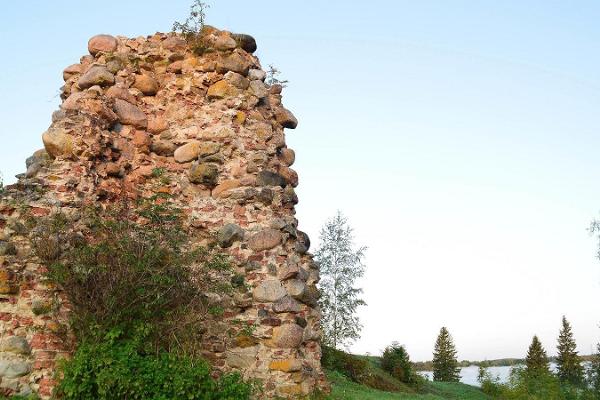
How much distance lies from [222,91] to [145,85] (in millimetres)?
1275

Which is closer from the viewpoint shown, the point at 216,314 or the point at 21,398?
the point at 21,398

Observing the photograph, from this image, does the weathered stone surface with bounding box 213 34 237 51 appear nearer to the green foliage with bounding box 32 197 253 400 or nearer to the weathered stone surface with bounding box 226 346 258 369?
the green foliage with bounding box 32 197 253 400

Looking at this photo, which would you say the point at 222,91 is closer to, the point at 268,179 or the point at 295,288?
the point at 268,179

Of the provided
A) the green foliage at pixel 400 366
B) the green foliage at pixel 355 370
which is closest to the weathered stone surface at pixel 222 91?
the green foliage at pixel 355 370

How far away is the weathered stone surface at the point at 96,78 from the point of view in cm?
847

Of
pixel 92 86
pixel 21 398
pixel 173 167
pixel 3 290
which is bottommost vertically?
pixel 21 398

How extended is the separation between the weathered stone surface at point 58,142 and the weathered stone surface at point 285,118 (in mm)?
3338

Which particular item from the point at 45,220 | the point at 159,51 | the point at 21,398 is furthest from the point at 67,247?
the point at 159,51

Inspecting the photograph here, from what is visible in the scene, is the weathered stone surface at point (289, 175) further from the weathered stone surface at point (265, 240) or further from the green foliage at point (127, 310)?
the green foliage at point (127, 310)

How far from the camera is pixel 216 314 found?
7496 mm

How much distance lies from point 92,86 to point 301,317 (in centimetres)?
478

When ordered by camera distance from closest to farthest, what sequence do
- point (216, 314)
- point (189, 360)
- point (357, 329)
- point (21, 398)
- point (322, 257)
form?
point (21, 398) → point (189, 360) → point (216, 314) → point (357, 329) → point (322, 257)

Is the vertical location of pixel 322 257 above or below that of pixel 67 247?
above

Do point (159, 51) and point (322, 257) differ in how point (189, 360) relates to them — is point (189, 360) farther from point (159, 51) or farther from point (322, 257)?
point (322, 257)
